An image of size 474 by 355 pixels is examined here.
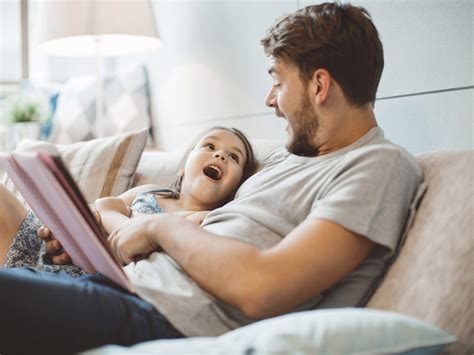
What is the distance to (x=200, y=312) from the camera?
1.18 meters

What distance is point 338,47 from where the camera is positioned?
1354mm

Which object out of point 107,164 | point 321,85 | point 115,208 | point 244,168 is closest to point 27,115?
point 107,164

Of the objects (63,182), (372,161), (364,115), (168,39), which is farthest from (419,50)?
(168,39)

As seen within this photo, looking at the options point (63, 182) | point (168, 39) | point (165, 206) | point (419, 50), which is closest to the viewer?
point (63, 182)

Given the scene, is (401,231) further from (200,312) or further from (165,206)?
(165,206)

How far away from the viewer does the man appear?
110 centimetres

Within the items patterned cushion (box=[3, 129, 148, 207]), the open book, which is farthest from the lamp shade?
the open book

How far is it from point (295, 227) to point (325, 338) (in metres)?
0.39

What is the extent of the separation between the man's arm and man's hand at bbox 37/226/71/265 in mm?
495

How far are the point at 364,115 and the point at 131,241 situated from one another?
21.9 inches

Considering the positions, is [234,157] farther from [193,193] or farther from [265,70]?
[265,70]

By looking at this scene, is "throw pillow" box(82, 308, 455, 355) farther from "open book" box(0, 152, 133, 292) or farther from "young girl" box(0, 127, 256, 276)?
"young girl" box(0, 127, 256, 276)

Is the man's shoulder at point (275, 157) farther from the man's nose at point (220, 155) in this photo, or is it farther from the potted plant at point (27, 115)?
the potted plant at point (27, 115)

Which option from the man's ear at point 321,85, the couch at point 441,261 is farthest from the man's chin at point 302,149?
the couch at point 441,261
